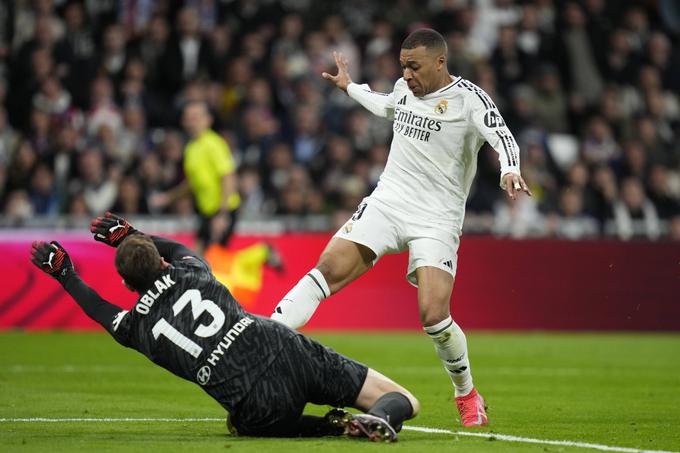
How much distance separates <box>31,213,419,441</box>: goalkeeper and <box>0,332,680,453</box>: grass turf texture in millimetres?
180

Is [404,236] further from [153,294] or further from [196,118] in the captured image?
[196,118]

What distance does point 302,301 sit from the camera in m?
7.92

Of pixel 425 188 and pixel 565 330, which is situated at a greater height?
pixel 425 188

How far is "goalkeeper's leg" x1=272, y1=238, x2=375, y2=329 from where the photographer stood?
7883 millimetres

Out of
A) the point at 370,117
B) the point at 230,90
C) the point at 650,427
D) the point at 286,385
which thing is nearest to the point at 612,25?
the point at 370,117

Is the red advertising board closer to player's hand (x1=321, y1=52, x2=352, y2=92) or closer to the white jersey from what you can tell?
player's hand (x1=321, y1=52, x2=352, y2=92)

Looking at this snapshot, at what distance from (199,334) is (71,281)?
0.93m

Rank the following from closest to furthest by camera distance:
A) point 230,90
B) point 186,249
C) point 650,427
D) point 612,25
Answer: point 186,249 < point 650,427 < point 230,90 < point 612,25

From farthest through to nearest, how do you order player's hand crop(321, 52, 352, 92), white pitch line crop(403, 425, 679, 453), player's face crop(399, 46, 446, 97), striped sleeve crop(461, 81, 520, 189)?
player's hand crop(321, 52, 352, 92) → player's face crop(399, 46, 446, 97) → striped sleeve crop(461, 81, 520, 189) → white pitch line crop(403, 425, 679, 453)

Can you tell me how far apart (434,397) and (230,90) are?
35.3ft

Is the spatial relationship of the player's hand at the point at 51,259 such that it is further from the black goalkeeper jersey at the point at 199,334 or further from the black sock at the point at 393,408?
the black sock at the point at 393,408

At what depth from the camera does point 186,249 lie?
23.5 feet

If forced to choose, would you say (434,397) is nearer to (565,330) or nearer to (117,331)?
(117,331)

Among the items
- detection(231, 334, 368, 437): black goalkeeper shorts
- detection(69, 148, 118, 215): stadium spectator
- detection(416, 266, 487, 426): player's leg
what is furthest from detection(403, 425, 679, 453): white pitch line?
detection(69, 148, 118, 215): stadium spectator
